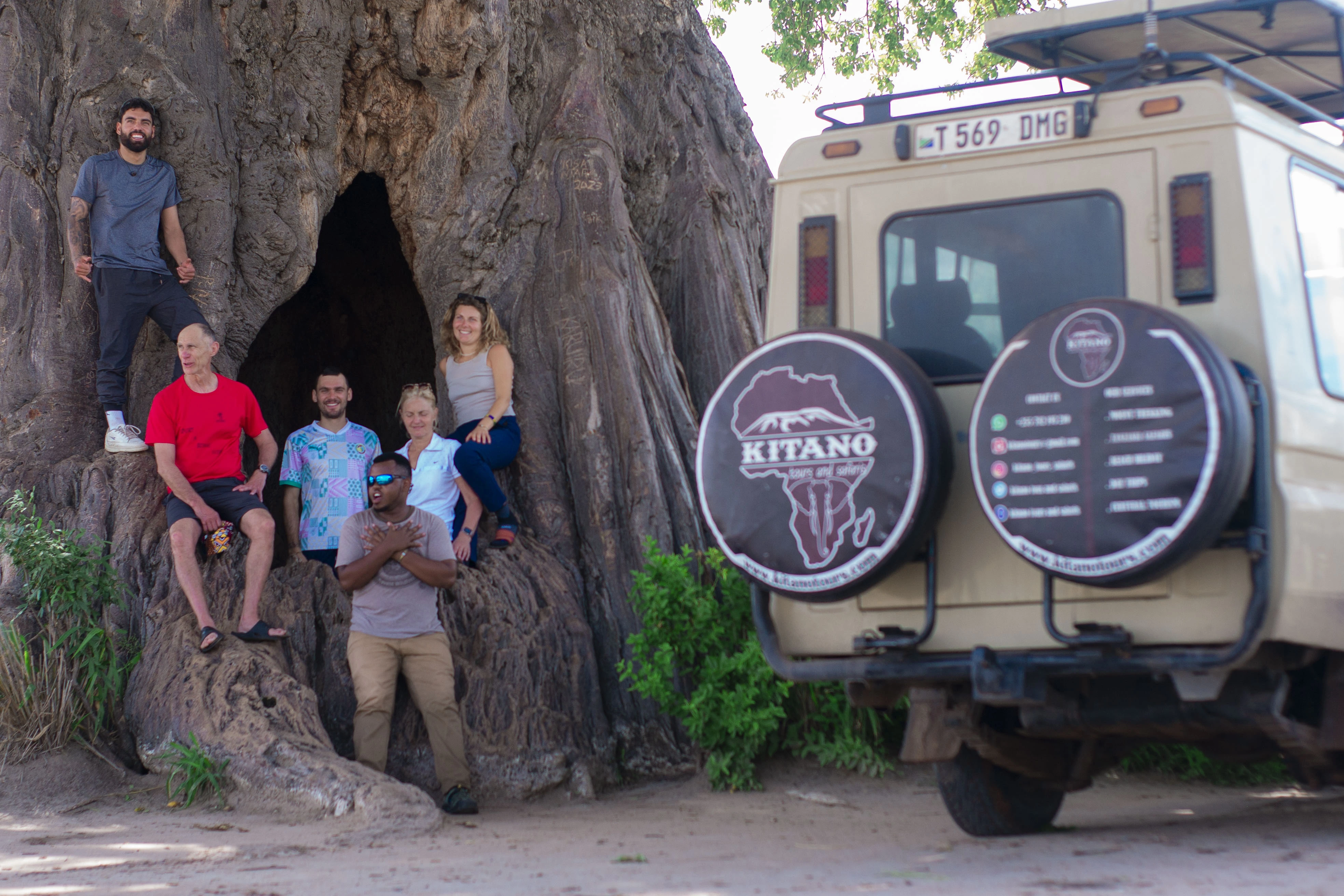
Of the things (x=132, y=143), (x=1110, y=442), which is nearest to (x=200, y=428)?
(x=132, y=143)

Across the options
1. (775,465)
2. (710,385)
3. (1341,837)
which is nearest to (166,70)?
(710,385)

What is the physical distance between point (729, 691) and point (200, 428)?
122 inches

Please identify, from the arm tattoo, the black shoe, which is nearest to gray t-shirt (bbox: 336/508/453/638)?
the black shoe

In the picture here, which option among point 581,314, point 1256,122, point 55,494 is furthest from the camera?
point 581,314

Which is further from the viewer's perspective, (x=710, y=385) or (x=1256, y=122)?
(x=710, y=385)

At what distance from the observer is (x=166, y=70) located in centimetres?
790

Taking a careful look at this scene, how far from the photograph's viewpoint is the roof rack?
4.67 m

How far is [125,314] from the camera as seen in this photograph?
7559mm

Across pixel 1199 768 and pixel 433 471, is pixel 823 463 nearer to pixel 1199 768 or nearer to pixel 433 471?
pixel 433 471

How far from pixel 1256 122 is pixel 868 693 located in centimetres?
230

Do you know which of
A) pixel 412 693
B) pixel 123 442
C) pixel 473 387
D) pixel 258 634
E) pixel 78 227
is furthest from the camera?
pixel 473 387

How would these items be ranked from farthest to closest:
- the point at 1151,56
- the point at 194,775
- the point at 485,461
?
1. the point at 485,461
2. the point at 194,775
3. the point at 1151,56

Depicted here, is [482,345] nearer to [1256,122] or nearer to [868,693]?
[868,693]

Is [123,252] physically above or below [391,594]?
above
